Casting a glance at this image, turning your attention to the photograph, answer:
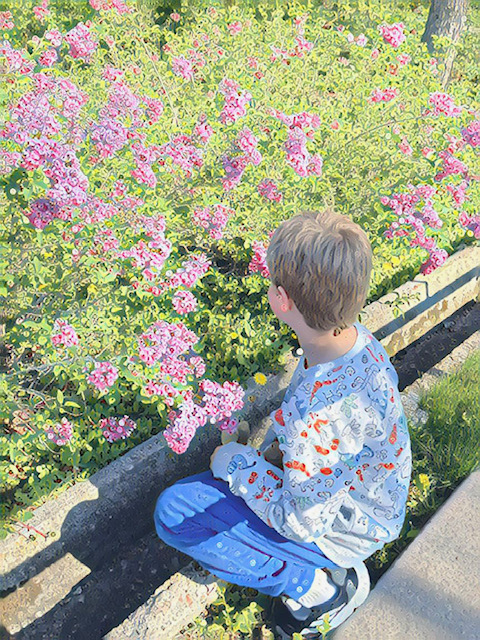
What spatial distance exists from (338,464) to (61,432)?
114 centimetres

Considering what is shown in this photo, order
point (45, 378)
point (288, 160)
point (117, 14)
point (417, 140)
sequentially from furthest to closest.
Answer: point (117, 14) < point (417, 140) < point (45, 378) < point (288, 160)

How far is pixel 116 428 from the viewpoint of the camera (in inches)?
108

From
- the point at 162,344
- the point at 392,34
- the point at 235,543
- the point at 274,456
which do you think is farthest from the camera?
the point at 392,34

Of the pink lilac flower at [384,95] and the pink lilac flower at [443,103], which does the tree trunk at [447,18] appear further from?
the pink lilac flower at [443,103]

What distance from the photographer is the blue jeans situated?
2109 millimetres

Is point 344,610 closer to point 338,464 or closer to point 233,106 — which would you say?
point 338,464

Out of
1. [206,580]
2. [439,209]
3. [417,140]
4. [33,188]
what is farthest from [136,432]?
[417,140]

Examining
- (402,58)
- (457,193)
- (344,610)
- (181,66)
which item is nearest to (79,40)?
(181,66)

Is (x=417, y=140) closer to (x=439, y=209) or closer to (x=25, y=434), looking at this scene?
(x=439, y=209)

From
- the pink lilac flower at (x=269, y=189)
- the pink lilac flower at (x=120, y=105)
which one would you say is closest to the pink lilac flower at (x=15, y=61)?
the pink lilac flower at (x=120, y=105)

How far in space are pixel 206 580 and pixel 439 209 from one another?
2.19 m

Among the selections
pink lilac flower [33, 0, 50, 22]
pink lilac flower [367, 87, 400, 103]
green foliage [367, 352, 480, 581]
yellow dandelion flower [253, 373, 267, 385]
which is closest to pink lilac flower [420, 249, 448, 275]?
green foliage [367, 352, 480, 581]

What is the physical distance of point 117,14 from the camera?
4.66m

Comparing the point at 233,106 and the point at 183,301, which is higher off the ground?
the point at 233,106
